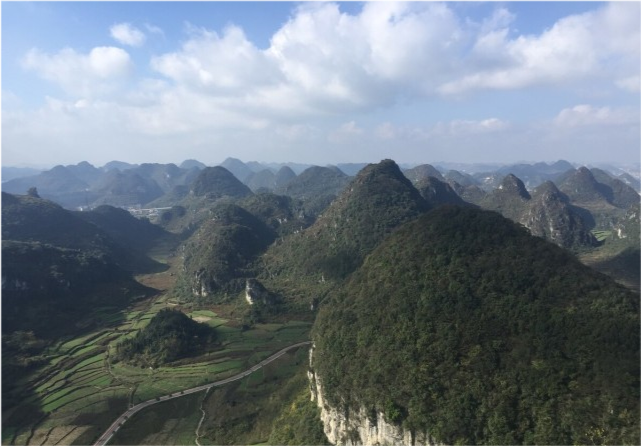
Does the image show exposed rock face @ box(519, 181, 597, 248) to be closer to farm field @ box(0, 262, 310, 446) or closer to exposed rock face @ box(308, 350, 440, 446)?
farm field @ box(0, 262, 310, 446)

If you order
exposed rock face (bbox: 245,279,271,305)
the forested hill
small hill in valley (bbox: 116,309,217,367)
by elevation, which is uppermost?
the forested hill

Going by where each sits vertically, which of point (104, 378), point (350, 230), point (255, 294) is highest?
point (350, 230)

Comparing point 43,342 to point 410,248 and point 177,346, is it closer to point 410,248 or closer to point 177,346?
point 177,346

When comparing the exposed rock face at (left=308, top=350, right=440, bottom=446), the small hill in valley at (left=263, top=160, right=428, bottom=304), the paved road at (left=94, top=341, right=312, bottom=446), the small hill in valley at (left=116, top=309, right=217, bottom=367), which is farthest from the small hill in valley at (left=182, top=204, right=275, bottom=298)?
the exposed rock face at (left=308, top=350, right=440, bottom=446)

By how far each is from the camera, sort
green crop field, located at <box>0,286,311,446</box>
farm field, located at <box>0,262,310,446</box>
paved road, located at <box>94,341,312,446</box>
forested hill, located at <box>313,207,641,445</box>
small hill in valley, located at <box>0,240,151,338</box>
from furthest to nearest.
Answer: small hill in valley, located at <box>0,240,151,338</box> < farm field, located at <box>0,262,310,446</box> < green crop field, located at <box>0,286,311,446</box> < paved road, located at <box>94,341,312,446</box> < forested hill, located at <box>313,207,641,445</box>

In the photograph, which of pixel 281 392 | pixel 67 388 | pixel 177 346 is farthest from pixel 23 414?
pixel 281 392

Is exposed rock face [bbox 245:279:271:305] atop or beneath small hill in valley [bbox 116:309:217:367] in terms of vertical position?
atop

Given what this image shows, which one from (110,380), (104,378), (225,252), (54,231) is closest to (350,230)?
(225,252)

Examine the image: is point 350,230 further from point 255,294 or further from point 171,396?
point 171,396
